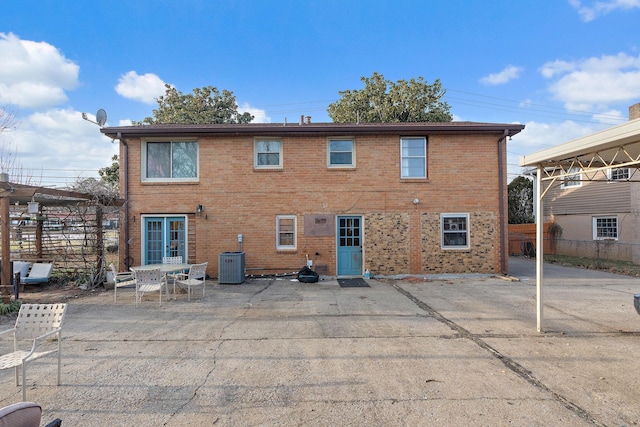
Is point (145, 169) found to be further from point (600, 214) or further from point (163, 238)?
point (600, 214)

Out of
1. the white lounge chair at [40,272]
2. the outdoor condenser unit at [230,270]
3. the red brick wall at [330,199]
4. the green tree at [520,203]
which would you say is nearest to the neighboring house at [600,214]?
the green tree at [520,203]

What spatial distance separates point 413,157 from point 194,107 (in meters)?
21.3

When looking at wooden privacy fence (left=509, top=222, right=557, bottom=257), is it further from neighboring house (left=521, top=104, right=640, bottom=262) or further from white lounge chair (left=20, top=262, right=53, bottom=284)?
white lounge chair (left=20, top=262, right=53, bottom=284)

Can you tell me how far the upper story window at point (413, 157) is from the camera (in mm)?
12562

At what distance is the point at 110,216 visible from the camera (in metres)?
11.9

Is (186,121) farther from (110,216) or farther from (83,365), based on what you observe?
(83,365)

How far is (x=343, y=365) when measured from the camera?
4629 mm

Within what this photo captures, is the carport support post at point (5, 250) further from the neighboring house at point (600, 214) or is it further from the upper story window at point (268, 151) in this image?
the neighboring house at point (600, 214)

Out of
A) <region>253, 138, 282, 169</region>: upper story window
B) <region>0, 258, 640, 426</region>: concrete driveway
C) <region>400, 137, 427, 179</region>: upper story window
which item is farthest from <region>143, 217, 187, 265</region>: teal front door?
<region>400, 137, 427, 179</region>: upper story window

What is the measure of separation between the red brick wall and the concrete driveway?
3.89 meters

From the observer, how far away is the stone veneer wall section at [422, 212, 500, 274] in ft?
40.4

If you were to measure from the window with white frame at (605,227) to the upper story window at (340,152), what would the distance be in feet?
49.5

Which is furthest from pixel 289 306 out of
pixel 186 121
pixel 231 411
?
pixel 186 121

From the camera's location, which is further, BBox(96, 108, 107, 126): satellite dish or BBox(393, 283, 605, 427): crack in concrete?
BBox(96, 108, 107, 126): satellite dish
